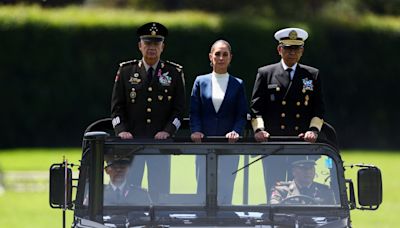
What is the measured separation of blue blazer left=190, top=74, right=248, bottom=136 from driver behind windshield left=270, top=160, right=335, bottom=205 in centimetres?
102

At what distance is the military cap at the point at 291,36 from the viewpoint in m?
10.6

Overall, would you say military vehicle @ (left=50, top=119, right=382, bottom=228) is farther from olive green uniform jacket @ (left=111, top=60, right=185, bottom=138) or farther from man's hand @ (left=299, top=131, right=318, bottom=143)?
olive green uniform jacket @ (left=111, top=60, right=185, bottom=138)

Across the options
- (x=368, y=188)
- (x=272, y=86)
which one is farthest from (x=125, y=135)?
(x=368, y=188)

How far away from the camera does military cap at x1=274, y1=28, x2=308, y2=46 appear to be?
10.6 meters

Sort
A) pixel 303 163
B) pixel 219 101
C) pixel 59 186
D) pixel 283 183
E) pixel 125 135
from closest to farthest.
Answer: pixel 59 186 < pixel 283 183 < pixel 303 163 < pixel 125 135 < pixel 219 101

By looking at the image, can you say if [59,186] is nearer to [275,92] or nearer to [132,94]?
[132,94]

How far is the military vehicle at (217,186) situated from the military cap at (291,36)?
1.30m

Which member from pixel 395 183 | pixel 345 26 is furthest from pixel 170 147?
pixel 345 26

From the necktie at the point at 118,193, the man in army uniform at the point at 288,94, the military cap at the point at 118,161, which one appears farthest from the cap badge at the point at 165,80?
the necktie at the point at 118,193

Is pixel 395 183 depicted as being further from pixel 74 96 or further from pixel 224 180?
pixel 224 180

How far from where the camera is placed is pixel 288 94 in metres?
Answer: 10.8

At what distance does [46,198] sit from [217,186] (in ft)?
53.3

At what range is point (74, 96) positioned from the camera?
37.4 meters

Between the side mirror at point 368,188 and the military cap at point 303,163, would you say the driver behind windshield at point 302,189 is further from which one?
the side mirror at point 368,188
